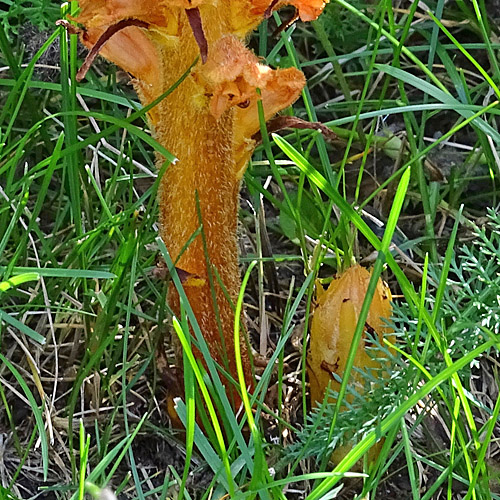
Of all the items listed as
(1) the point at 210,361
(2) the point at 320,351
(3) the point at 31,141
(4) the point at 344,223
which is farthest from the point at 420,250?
(3) the point at 31,141

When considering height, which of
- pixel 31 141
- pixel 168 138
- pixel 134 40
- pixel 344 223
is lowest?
pixel 344 223

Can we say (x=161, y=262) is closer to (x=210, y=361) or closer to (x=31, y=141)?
(x=210, y=361)

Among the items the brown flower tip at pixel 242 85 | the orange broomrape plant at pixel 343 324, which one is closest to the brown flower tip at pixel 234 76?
the brown flower tip at pixel 242 85

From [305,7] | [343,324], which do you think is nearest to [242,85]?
[305,7]

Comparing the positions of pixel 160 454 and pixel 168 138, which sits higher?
pixel 168 138

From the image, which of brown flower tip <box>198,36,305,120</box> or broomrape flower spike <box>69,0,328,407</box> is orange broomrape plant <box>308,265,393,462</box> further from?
brown flower tip <box>198,36,305,120</box>
